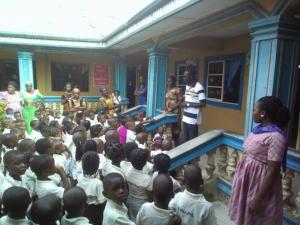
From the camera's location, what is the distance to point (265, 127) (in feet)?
6.78

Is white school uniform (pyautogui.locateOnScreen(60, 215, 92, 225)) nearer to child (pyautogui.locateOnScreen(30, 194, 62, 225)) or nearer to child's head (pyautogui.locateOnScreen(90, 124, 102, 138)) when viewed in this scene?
child (pyautogui.locateOnScreen(30, 194, 62, 225))

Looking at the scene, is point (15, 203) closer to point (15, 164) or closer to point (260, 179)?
point (15, 164)

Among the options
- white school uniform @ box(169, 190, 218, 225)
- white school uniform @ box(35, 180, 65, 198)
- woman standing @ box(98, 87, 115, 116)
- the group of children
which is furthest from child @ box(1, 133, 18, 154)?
woman standing @ box(98, 87, 115, 116)

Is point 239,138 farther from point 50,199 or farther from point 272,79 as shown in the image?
point 50,199

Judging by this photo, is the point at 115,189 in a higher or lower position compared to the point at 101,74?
lower

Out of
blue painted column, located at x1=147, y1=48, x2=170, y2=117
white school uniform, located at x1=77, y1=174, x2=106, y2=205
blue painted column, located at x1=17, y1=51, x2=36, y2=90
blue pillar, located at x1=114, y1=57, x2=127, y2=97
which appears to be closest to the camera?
white school uniform, located at x1=77, y1=174, x2=106, y2=205

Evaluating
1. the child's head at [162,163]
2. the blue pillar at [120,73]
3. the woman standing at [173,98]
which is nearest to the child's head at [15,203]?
the child's head at [162,163]

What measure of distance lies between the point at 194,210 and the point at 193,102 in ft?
8.87

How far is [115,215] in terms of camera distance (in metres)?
1.87

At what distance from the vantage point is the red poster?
11.7 m

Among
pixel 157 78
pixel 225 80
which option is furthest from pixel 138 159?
pixel 225 80

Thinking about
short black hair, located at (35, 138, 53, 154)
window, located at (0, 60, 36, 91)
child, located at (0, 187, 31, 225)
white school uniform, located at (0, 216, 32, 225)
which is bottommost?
white school uniform, located at (0, 216, 32, 225)

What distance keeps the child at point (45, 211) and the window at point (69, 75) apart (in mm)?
10114

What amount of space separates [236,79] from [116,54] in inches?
199
